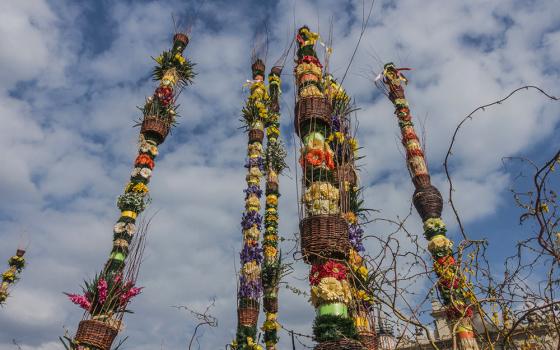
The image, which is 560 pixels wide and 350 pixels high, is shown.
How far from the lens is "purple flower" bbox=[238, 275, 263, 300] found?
1175cm

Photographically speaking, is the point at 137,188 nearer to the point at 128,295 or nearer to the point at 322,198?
the point at 128,295

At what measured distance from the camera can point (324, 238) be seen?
4.90m

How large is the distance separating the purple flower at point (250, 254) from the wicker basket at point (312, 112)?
7229 millimetres

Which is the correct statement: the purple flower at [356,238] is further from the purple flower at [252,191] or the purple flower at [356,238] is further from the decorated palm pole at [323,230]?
the purple flower at [252,191]

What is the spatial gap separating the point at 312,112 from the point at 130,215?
5.35 meters

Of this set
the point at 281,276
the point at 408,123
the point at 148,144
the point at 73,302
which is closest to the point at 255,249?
the point at 281,276

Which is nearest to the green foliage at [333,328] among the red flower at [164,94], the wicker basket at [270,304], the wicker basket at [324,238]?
the wicker basket at [324,238]

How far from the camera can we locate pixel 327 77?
634 cm

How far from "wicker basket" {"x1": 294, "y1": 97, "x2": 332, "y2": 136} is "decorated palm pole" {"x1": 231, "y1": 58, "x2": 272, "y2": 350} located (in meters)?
6.55

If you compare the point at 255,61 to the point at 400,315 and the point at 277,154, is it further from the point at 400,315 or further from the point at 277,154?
the point at 400,315

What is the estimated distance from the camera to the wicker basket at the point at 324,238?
489 cm

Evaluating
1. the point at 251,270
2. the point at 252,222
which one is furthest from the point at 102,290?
the point at 252,222

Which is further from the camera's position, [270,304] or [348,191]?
[270,304]

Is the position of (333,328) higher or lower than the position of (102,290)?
lower
